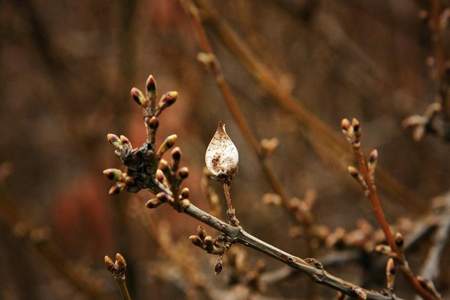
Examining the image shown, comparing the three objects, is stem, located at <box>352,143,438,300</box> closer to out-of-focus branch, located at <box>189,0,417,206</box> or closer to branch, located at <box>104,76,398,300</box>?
branch, located at <box>104,76,398,300</box>

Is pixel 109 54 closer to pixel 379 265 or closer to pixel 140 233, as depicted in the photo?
pixel 140 233

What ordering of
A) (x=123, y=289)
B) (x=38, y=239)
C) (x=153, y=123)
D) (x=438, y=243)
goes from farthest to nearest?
(x=38, y=239) < (x=438, y=243) < (x=123, y=289) < (x=153, y=123)

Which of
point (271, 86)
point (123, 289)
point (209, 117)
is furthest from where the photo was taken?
point (209, 117)

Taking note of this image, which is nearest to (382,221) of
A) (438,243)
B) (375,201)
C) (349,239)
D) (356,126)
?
(375,201)

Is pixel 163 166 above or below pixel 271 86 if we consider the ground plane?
below

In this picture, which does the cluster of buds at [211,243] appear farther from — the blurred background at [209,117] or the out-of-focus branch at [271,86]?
the out-of-focus branch at [271,86]

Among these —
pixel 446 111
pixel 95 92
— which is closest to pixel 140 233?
pixel 95 92

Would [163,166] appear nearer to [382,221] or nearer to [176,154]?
[176,154]
